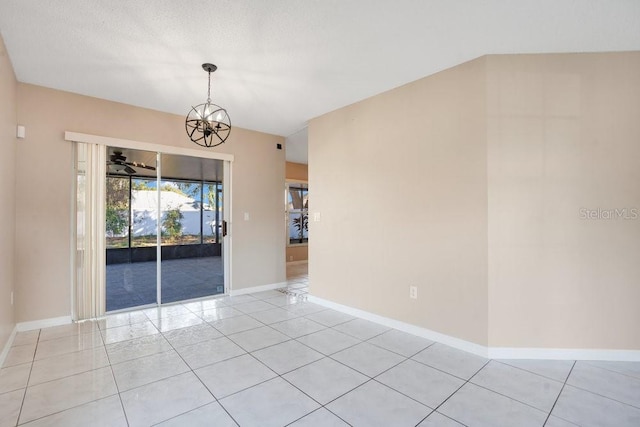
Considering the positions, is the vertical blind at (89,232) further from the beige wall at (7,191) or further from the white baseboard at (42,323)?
the beige wall at (7,191)

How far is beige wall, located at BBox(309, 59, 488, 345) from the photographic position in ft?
9.16

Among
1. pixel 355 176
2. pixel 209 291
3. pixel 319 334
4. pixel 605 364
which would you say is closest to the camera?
pixel 605 364

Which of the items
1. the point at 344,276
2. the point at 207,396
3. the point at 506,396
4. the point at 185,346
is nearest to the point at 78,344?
the point at 185,346

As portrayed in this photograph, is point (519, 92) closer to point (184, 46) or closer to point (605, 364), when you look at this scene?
point (605, 364)

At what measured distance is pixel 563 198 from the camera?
264cm

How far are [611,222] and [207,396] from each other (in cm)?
359

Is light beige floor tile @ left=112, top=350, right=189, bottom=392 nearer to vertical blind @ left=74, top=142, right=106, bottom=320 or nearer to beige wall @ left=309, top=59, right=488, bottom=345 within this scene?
vertical blind @ left=74, top=142, right=106, bottom=320

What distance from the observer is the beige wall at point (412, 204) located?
279 centimetres

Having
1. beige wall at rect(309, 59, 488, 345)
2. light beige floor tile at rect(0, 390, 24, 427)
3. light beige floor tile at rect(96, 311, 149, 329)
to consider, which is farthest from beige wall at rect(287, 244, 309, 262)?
light beige floor tile at rect(0, 390, 24, 427)

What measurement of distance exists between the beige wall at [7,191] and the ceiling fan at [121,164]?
2100 mm

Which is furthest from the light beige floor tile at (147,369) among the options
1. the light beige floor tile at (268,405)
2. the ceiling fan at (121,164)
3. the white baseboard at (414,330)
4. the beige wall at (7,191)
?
the ceiling fan at (121,164)

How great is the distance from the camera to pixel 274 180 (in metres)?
5.35

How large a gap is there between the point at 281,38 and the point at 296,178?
5523 mm

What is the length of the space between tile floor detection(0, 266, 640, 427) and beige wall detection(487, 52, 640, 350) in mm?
383
